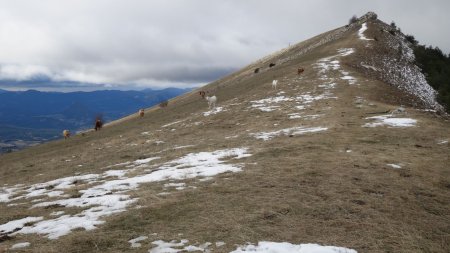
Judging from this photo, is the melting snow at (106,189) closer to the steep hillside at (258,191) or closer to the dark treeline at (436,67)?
the steep hillside at (258,191)

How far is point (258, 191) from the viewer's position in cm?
1304

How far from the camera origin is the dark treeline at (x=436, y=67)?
46.0 m

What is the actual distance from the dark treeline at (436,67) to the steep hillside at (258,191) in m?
20.5

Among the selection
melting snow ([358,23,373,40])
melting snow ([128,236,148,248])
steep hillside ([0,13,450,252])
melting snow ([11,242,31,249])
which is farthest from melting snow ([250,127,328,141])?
melting snow ([358,23,373,40])

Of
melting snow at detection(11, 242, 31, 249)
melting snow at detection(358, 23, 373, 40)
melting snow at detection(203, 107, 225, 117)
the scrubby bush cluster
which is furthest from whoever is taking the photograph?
melting snow at detection(358, 23, 373, 40)

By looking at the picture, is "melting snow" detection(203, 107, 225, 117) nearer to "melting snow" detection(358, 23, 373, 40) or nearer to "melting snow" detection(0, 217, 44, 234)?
"melting snow" detection(0, 217, 44, 234)

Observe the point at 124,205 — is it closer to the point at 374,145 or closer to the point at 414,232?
the point at 414,232

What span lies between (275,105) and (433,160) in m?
20.5

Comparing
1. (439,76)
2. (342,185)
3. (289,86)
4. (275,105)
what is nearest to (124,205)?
(342,185)

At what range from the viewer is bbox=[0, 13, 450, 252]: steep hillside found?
31.7ft

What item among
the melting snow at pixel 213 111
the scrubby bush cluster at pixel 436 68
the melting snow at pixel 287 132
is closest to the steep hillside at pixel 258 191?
the melting snow at pixel 287 132

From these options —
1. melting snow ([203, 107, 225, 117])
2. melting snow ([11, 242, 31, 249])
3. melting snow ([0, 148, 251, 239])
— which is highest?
melting snow ([203, 107, 225, 117])

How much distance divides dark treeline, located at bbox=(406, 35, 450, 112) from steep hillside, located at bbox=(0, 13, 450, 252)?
20536 mm

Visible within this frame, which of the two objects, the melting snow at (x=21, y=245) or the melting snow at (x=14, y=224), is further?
the melting snow at (x=14, y=224)
